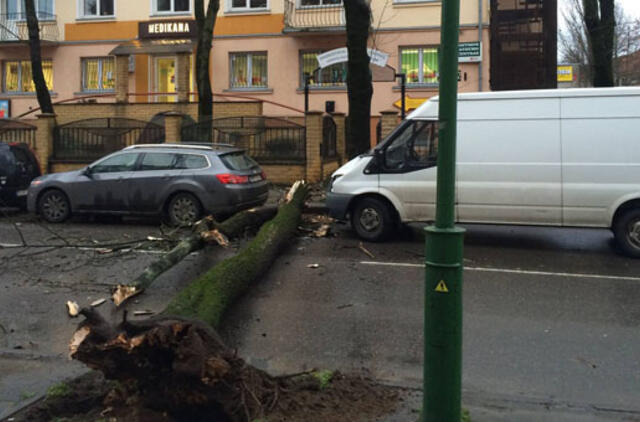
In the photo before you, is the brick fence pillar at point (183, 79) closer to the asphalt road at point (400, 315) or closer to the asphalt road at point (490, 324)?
the asphalt road at point (400, 315)

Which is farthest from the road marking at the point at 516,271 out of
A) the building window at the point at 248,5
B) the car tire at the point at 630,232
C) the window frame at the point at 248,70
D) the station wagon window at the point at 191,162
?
the building window at the point at 248,5

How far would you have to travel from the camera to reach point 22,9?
30078 millimetres

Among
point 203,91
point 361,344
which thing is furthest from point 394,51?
point 361,344

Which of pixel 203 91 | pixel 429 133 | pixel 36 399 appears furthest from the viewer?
pixel 203 91

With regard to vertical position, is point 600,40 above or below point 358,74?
above

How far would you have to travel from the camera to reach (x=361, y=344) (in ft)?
20.1

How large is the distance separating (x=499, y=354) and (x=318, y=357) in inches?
61.8

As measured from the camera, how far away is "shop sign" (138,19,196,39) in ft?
90.9

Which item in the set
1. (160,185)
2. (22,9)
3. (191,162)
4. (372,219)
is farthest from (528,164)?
(22,9)

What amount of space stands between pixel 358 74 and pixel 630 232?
6.29 meters

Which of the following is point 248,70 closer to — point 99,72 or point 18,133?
point 99,72

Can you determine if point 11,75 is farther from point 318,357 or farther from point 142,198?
point 318,357

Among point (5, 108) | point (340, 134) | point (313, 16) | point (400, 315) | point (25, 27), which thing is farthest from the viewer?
point (25, 27)

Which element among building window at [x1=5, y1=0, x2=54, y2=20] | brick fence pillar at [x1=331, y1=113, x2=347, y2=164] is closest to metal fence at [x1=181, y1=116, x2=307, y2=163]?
brick fence pillar at [x1=331, y1=113, x2=347, y2=164]
